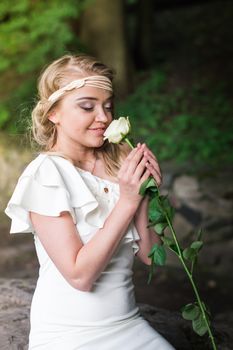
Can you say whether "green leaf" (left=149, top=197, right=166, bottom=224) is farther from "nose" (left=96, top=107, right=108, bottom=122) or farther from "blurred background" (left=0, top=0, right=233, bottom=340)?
"blurred background" (left=0, top=0, right=233, bottom=340)

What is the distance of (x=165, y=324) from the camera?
10.4 ft

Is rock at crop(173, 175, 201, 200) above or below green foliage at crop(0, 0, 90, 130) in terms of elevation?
below

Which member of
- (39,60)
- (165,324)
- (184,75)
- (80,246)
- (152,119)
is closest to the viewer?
(80,246)

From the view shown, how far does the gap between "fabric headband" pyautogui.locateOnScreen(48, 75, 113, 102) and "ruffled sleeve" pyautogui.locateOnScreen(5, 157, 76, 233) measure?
24 cm

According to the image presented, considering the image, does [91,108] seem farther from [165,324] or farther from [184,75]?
[184,75]

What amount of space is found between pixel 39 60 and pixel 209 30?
487cm

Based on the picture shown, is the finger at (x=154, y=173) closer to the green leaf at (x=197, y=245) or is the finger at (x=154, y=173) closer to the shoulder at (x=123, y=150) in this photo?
the green leaf at (x=197, y=245)

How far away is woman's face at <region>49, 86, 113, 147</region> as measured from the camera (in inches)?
89.7

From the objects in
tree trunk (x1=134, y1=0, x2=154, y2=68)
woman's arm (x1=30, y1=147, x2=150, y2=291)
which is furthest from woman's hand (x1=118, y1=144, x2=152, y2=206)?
tree trunk (x1=134, y1=0, x2=154, y2=68)

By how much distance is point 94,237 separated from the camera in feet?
6.84

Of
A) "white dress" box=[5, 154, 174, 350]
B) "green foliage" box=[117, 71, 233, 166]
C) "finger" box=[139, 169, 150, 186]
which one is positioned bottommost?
"green foliage" box=[117, 71, 233, 166]

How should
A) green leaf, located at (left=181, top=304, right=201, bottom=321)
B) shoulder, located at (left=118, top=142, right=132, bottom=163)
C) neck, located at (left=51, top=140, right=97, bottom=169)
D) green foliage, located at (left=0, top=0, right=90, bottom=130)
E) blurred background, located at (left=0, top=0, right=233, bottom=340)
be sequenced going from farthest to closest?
green foliage, located at (left=0, top=0, right=90, bottom=130), blurred background, located at (left=0, top=0, right=233, bottom=340), shoulder, located at (left=118, top=142, right=132, bottom=163), neck, located at (left=51, top=140, right=97, bottom=169), green leaf, located at (left=181, top=304, right=201, bottom=321)

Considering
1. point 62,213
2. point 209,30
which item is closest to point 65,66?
point 62,213

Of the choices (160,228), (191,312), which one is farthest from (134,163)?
(191,312)
